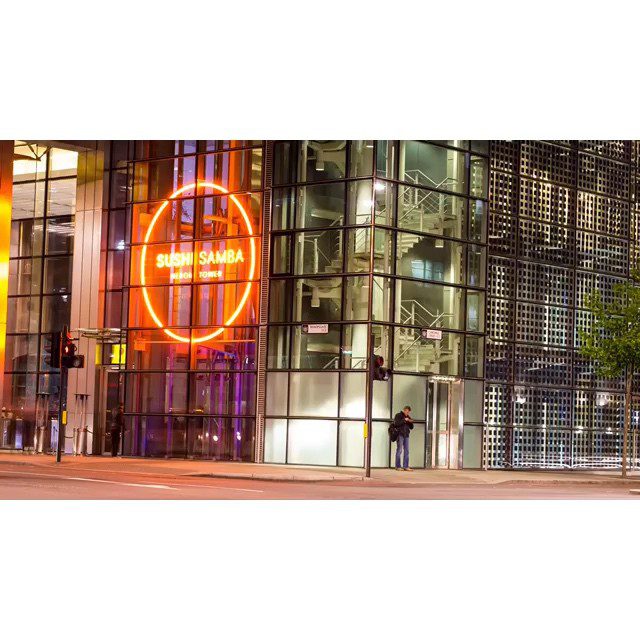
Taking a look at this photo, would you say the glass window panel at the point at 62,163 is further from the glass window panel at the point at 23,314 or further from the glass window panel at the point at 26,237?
the glass window panel at the point at 23,314

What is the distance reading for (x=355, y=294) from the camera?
3797 centimetres

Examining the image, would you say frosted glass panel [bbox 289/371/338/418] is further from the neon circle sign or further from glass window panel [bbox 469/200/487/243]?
glass window panel [bbox 469/200/487/243]

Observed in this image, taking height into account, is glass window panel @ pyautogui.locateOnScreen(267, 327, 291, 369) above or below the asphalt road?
above

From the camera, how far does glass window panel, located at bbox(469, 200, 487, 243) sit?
40500 millimetres

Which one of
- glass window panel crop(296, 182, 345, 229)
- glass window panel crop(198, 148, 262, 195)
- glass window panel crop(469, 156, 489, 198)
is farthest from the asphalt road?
glass window panel crop(198, 148, 262, 195)

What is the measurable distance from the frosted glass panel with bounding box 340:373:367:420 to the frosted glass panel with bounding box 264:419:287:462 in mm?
2143

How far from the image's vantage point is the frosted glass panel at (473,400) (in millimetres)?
40500

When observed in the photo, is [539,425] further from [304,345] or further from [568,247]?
[304,345]

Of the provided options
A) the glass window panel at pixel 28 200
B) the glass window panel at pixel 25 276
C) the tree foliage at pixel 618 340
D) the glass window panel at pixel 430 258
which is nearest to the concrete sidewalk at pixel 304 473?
the tree foliage at pixel 618 340

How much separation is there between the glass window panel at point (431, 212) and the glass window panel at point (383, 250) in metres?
0.55

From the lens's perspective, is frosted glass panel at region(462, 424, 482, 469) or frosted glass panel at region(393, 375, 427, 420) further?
frosted glass panel at region(462, 424, 482, 469)
